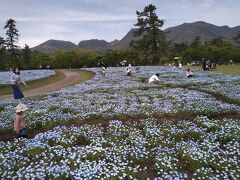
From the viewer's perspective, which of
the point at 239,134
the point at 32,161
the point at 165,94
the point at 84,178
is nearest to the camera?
the point at 84,178

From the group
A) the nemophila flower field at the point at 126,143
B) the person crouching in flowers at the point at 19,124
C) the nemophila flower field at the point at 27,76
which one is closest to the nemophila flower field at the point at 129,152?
the nemophila flower field at the point at 126,143

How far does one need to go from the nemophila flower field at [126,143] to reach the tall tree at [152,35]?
78672 mm

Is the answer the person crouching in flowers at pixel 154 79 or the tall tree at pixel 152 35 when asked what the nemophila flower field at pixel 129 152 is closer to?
the person crouching in flowers at pixel 154 79

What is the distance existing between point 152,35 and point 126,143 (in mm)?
86828

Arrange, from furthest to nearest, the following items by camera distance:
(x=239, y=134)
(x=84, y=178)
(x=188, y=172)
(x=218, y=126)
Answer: (x=218, y=126)
(x=239, y=134)
(x=188, y=172)
(x=84, y=178)

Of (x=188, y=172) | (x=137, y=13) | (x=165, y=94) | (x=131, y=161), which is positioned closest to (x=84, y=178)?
(x=131, y=161)

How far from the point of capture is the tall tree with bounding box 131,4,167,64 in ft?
317

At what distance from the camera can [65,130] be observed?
14.4 meters

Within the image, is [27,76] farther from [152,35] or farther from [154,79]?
[152,35]

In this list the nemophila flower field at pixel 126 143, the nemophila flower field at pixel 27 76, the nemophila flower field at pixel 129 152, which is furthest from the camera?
the nemophila flower field at pixel 27 76

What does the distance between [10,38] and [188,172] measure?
9854cm

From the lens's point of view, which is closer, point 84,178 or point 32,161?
point 84,178

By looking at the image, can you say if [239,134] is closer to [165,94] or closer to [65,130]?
[65,130]

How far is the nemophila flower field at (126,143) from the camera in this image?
9.91 m
